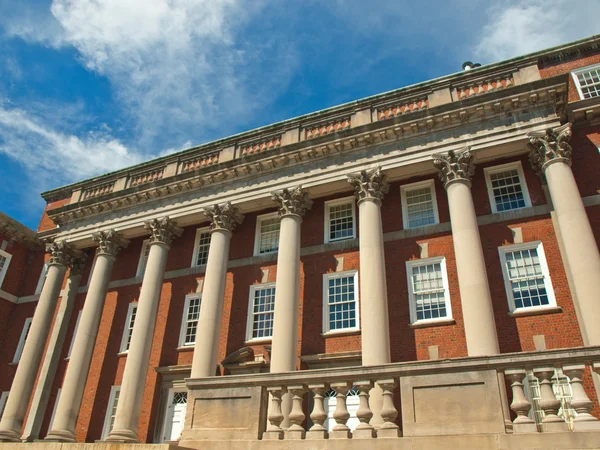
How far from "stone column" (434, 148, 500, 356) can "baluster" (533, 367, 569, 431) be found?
22.2 feet

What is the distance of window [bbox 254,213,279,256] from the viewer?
24.9m

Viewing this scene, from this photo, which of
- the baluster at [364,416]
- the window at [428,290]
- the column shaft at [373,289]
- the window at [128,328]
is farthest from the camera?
the window at [128,328]

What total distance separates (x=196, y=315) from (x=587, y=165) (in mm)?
18608

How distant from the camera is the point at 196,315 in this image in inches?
974

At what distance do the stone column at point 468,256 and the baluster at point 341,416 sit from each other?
700 cm

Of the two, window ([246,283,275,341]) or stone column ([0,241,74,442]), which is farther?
stone column ([0,241,74,442])

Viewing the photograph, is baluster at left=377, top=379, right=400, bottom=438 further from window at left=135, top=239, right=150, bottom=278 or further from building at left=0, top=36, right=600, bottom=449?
window at left=135, top=239, right=150, bottom=278

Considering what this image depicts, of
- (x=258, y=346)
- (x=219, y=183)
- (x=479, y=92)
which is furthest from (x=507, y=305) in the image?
(x=219, y=183)

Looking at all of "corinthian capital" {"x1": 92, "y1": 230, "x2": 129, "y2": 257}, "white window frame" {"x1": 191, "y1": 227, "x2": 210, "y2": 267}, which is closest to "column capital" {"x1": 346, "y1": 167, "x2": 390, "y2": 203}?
"white window frame" {"x1": 191, "y1": 227, "x2": 210, "y2": 267}

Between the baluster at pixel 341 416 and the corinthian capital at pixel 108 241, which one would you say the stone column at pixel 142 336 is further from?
the baluster at pixel 341 416

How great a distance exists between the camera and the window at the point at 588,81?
22.4 metres

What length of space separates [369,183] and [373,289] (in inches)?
196

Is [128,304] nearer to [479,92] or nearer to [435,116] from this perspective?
[435,116]

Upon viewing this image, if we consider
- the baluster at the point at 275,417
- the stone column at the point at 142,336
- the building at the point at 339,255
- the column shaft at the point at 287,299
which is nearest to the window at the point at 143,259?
the building at the point at 339,255
